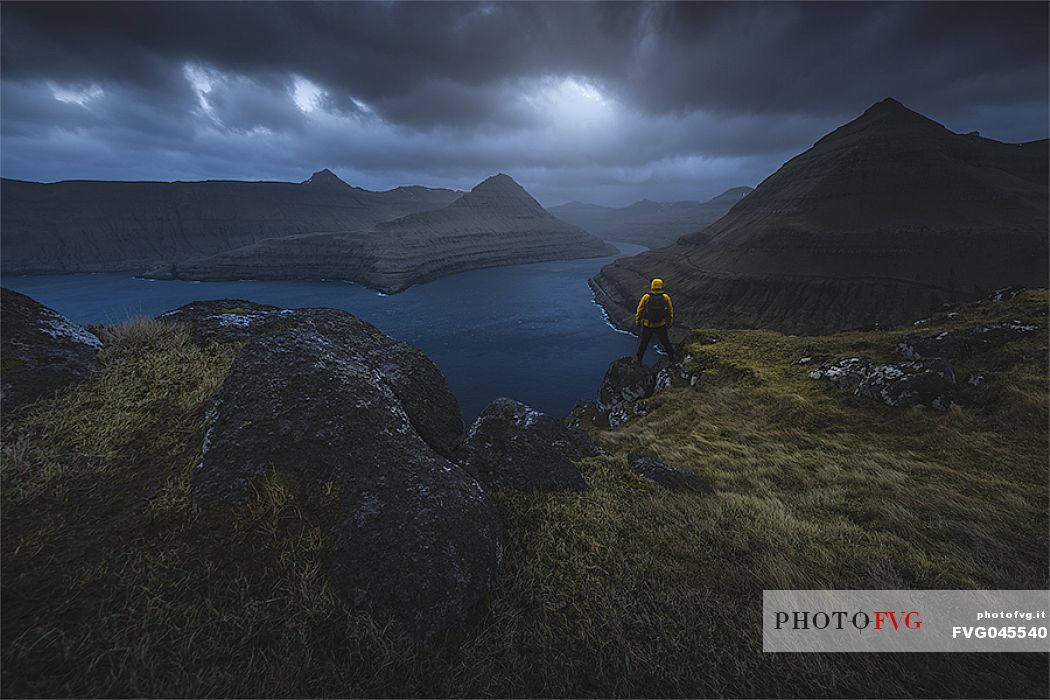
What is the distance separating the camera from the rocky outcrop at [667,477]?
750 cm

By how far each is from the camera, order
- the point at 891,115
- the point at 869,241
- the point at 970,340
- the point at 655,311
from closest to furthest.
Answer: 1. the point at 970,340
2. the point at 655,311
3. the point at 869,241
4. the point at 891,115

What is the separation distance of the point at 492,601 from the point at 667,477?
4770 millimetres

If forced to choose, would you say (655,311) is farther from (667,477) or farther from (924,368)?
(667,477)

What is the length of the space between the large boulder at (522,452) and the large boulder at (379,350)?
607 mm

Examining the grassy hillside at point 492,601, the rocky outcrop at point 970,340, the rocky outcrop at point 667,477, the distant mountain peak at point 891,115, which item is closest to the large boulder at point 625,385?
the rocky outcrop at point 970,340

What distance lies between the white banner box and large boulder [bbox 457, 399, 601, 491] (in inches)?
128

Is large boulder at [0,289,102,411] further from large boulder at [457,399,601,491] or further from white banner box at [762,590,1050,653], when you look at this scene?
white banner box at [762,590,1050,653]

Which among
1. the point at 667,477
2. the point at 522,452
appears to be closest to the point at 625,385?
the point at 667,477

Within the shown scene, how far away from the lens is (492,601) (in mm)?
4137

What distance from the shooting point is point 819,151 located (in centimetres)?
14300

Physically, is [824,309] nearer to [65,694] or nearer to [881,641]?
[881,641]

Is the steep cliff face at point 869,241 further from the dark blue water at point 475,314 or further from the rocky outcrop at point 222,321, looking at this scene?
the rocky outcrop at point 222,321

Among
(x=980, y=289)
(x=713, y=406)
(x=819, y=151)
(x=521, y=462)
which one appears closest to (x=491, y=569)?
(x=521, y=462)

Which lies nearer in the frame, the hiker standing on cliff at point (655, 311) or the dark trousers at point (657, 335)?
the hiker standing on cliff at point (655, 311)
